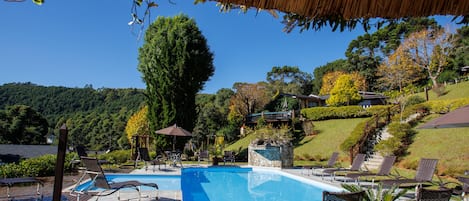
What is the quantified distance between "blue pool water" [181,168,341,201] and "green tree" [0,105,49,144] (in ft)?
87.2

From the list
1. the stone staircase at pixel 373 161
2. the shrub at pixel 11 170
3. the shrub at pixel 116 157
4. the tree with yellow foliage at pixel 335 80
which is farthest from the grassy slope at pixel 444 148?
the tree with yellow foliage at pixel 335 80

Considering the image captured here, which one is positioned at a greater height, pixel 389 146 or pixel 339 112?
pixel 339 112

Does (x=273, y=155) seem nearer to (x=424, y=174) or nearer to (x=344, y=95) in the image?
(x=424, y=174)

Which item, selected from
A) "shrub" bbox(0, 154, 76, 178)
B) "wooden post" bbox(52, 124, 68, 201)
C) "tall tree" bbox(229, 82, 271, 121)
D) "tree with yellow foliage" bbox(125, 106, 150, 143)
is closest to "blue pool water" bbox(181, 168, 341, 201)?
"shrub" bbox(0, 154, 76, 178)

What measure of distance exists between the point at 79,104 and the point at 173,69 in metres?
22.3

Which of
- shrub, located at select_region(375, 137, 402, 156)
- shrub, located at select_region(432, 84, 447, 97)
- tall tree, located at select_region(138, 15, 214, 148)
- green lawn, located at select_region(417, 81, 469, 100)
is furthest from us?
shrub, located at select_region(432, 84, 447, 97)

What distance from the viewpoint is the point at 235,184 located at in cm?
1166

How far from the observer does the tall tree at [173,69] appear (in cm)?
1902

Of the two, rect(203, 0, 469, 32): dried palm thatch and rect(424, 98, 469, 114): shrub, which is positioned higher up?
rect(424, 98, 469, 114): shrub

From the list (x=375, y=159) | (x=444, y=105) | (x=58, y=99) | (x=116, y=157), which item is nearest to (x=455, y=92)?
(x=444, y=105)

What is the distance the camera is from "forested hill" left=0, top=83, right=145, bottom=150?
110ft

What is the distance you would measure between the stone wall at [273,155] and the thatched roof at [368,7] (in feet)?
Answer: 45.5

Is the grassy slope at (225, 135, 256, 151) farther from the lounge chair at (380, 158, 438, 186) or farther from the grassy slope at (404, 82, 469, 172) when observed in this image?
the lounge chair at (380, 158, 438, 186)

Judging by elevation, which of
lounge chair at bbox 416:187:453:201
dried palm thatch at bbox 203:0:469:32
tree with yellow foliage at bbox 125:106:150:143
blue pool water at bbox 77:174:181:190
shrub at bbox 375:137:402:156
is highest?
tree with yellow foliage at bbox 125:106:150:143
